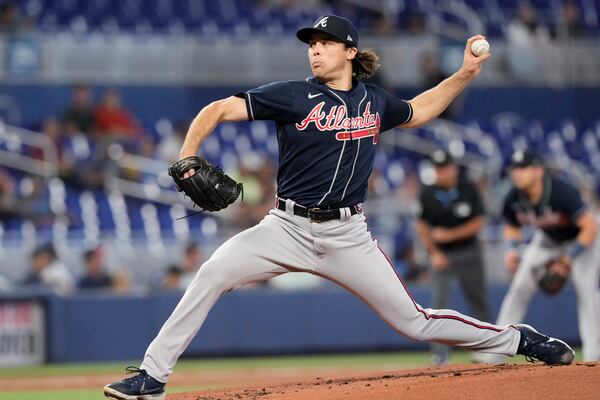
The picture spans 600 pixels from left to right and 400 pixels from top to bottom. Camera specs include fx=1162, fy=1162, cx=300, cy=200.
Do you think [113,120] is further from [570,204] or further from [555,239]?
[570,204]

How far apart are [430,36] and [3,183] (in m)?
7.49

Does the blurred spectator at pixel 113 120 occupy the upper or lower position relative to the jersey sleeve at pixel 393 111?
upper

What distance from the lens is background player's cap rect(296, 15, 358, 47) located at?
6094 millimetres

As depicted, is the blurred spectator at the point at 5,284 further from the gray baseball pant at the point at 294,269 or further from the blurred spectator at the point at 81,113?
the gray baseball pant at the point at 294,269

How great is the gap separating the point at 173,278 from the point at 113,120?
3.74 m

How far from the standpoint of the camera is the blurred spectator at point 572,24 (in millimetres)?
18797

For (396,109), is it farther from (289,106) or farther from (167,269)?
(167,269)

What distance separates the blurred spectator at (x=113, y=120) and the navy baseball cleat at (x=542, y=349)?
9.27 meters

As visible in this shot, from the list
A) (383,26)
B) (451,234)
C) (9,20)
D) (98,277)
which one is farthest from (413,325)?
A: (383,26)

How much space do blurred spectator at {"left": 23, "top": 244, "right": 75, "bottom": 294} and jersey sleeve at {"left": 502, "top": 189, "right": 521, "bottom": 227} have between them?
4893mm

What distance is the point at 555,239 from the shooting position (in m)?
9.42

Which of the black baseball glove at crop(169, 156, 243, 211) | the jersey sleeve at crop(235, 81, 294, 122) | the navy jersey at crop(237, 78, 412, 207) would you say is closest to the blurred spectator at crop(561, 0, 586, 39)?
the navy jersey at crop(237, 78, 412, 207)

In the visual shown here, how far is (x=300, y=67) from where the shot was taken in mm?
17172

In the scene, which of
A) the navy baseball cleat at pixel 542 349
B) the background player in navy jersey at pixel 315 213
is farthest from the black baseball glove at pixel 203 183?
the navy baseball cleat at pixel 542 349
